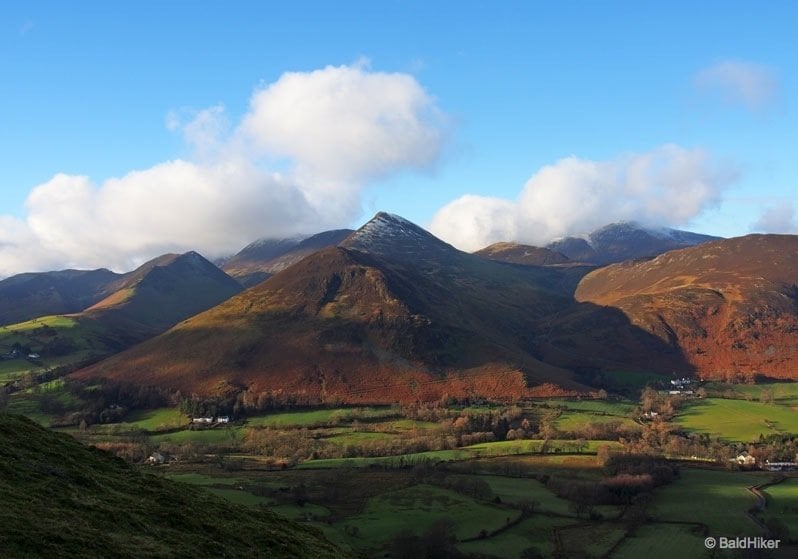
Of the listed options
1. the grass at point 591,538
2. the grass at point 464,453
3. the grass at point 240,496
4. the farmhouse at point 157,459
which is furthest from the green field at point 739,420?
the farmhouse at point 157,459

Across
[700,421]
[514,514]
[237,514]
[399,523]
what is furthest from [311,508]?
[700,421]

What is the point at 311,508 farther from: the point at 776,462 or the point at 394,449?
the point at 776,462

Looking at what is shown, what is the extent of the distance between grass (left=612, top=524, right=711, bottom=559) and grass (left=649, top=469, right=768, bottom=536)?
392 centimetres

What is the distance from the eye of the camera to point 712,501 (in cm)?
10781

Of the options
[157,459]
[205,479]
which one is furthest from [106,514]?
[157,459]

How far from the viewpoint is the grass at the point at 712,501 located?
314 feet

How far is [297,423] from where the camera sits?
594 feet

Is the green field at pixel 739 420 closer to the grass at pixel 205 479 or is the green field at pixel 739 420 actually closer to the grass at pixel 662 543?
the grass at pixel 662 543

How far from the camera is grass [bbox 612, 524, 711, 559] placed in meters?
85.0

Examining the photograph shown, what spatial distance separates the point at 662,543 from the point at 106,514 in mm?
79609

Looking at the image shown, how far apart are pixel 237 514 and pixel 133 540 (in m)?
14.1

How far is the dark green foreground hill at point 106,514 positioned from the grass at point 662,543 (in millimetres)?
54070

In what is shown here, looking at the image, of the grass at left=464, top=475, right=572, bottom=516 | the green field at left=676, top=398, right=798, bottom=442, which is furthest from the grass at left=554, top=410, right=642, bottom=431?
the grass at left=464, top=475, right=572, bottom=516

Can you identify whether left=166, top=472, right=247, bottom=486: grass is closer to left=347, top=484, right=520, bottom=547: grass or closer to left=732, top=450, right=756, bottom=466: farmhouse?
left=347, top=484, right=520, bottom=547: grass
